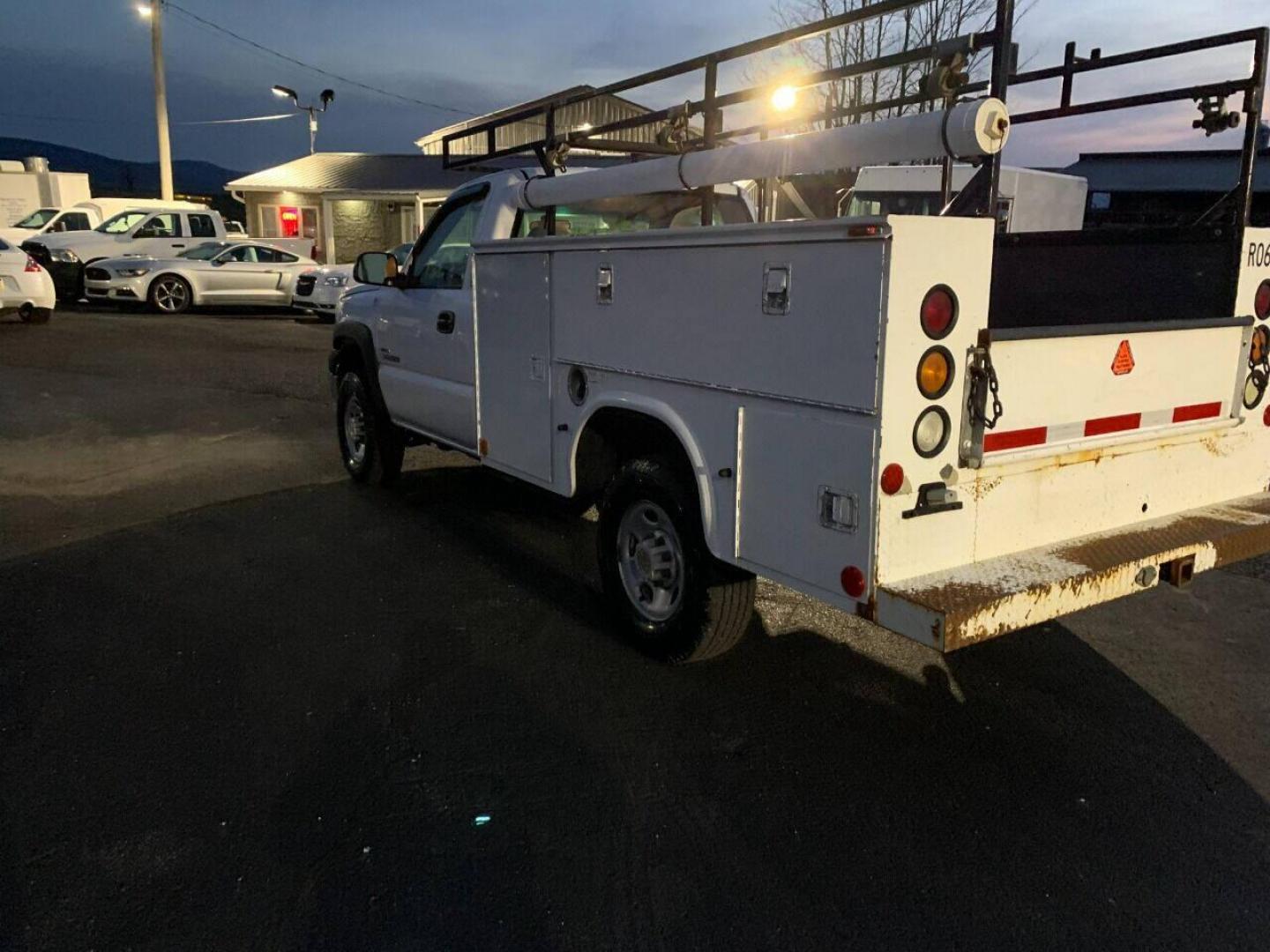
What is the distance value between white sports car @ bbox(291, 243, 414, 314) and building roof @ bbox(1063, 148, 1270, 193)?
60.0ft

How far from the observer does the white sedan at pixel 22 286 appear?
53.8ft

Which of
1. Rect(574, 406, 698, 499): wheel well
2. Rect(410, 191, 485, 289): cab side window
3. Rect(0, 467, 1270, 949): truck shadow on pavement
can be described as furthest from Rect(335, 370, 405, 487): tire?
Rect(574, 406, 698, 499): wheel well

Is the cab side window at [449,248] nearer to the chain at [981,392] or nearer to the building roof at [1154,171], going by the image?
the chain at [981,392]

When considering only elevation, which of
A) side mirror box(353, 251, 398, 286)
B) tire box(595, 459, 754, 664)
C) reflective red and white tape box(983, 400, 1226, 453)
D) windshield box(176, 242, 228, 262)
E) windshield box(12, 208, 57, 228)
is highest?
windshield box(12, 208, 57, 228)

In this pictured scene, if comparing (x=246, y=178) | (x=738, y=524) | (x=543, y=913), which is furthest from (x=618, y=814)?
(x=246, y=178)

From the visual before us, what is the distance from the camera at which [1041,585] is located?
319 centimetres

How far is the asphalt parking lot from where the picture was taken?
2771 mm

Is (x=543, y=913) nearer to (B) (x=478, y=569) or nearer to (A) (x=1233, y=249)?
(B) (x=478, y=569)

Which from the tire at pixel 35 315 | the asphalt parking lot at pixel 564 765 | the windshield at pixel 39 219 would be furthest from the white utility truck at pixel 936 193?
Answer: the windshield at pixel 39 219

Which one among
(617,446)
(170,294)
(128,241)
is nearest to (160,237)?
(128,241)

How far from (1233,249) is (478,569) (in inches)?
153

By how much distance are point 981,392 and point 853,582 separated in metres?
0.71

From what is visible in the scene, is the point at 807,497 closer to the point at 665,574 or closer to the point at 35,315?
the point at 665,574

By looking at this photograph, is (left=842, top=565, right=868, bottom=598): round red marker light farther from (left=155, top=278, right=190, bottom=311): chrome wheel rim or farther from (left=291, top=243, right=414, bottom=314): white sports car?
(left=155, top=278, right=190, bottom=311): chrome wheel rim
